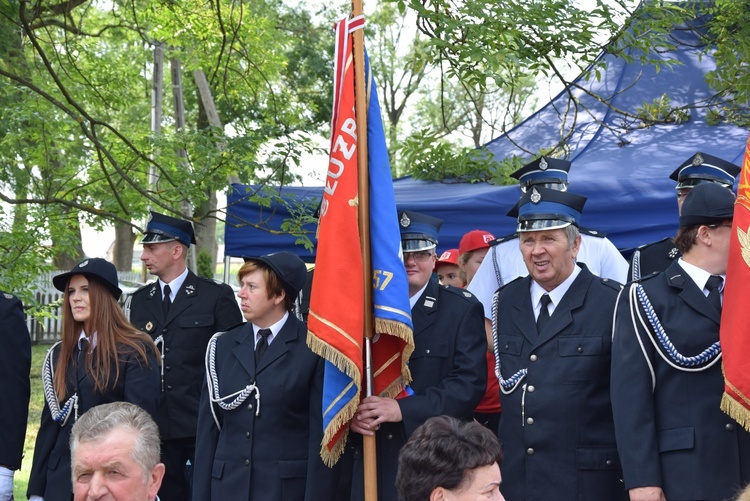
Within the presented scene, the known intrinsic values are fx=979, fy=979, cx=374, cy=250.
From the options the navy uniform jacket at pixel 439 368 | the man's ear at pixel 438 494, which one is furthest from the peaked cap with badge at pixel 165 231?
the man's ear at pixel 438 494

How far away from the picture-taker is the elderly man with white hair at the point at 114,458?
2.90m

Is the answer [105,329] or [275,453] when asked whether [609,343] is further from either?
[105,329]

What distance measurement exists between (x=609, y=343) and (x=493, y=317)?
0.62m

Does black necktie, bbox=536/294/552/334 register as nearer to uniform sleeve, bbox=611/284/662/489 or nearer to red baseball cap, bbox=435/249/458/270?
uniform sleeve, bbox=611/284/662/489

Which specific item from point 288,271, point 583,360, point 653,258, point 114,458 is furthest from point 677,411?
point 114,458

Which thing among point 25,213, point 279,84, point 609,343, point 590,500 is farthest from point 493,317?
point 279,84

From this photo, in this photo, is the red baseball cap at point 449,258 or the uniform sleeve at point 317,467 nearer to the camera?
the uniform sleeve at point 317,467

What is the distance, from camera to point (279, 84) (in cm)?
2331

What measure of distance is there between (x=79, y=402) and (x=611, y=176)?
4.24m

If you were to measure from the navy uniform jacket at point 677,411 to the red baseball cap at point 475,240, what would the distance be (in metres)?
2.75

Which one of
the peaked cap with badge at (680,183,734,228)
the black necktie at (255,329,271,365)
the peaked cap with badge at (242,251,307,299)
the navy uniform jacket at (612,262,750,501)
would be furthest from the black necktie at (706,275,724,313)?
the black necktie at (255,329,271,365)

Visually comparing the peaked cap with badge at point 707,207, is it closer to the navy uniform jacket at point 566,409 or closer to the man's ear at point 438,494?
the navy uniform jacket at point 566,409

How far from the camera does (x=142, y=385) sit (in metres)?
5.07

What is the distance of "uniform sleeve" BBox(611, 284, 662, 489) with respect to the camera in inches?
153
